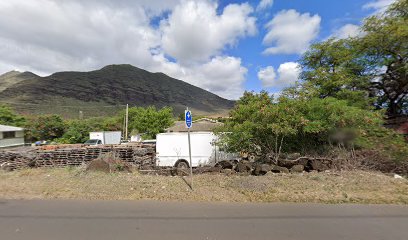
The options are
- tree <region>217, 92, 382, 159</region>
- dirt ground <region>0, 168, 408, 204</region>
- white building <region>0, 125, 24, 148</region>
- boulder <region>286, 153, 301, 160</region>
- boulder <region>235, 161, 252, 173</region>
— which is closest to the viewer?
dirt ground <region>0, 168, 408, 204</region>

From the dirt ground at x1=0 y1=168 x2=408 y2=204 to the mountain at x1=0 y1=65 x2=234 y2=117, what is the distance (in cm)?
5138

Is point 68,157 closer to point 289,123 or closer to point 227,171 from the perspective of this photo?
point 227,171

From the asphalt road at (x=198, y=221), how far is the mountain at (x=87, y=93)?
53876 mm

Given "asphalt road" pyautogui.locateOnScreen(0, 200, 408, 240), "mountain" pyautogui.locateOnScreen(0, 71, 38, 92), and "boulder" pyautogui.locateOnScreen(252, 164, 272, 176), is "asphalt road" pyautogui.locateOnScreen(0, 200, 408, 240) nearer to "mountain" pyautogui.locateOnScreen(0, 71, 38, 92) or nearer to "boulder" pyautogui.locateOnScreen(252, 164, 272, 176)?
"boulder" pyautogui.locateOnScreen(252, 164, 272, 176)

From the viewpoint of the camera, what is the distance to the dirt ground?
7.01 meters

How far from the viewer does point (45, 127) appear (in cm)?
4353

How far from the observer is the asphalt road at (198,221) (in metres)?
4.73

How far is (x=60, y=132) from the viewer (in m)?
45.0

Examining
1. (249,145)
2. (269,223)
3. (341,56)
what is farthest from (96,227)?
(341,56)

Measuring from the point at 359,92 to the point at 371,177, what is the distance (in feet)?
19.7

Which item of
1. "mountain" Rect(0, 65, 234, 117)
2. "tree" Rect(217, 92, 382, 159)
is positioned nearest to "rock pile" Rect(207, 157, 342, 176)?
"tree" Rect(217, 92, 382, 159)

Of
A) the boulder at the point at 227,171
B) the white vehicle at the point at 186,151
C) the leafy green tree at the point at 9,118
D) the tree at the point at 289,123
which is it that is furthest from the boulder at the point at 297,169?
the leafy green tree at the point at 9,118

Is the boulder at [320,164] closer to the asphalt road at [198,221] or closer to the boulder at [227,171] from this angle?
the boulder at [227,171]

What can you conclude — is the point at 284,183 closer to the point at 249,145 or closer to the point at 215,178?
the point at 215,178
